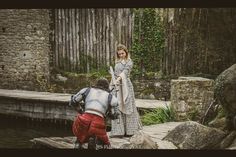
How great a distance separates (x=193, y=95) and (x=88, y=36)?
4.82 meters

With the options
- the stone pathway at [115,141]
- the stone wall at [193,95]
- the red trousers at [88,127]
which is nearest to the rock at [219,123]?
the stone pathway at [115,141]

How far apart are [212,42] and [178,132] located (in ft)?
16.0

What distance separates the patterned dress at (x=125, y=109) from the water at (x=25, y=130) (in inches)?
113

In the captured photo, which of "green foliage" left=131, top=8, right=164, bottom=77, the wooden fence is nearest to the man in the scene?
"green foliage" left=131, top=8, right=164, bottom=77

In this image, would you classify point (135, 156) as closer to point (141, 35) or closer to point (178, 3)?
point (178, 3)

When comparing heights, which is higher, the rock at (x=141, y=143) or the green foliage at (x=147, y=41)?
the green foliage at (x=147, y=41)

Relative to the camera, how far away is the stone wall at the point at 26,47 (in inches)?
548

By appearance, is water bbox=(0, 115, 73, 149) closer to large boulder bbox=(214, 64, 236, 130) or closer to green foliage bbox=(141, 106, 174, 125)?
green foliage bbox=(141, 106, 174, 125)

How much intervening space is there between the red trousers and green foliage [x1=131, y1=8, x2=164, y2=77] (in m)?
5.89

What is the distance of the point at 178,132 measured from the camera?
738 cm

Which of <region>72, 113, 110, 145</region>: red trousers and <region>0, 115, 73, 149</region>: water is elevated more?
<region>72, 113, 110, 145</region>: red trousers

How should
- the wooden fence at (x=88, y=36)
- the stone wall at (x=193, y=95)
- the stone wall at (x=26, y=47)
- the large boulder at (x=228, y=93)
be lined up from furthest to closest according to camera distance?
the stone wall at (x=26, y=47) → the wooden fence at (x=88, y=36) → the stone wall at (x=193, y=95) → the large boulder at (x=228, y=93)

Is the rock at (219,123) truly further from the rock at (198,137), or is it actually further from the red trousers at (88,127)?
the red trousers at (88,127)

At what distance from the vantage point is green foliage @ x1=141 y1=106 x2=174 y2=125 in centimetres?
953
